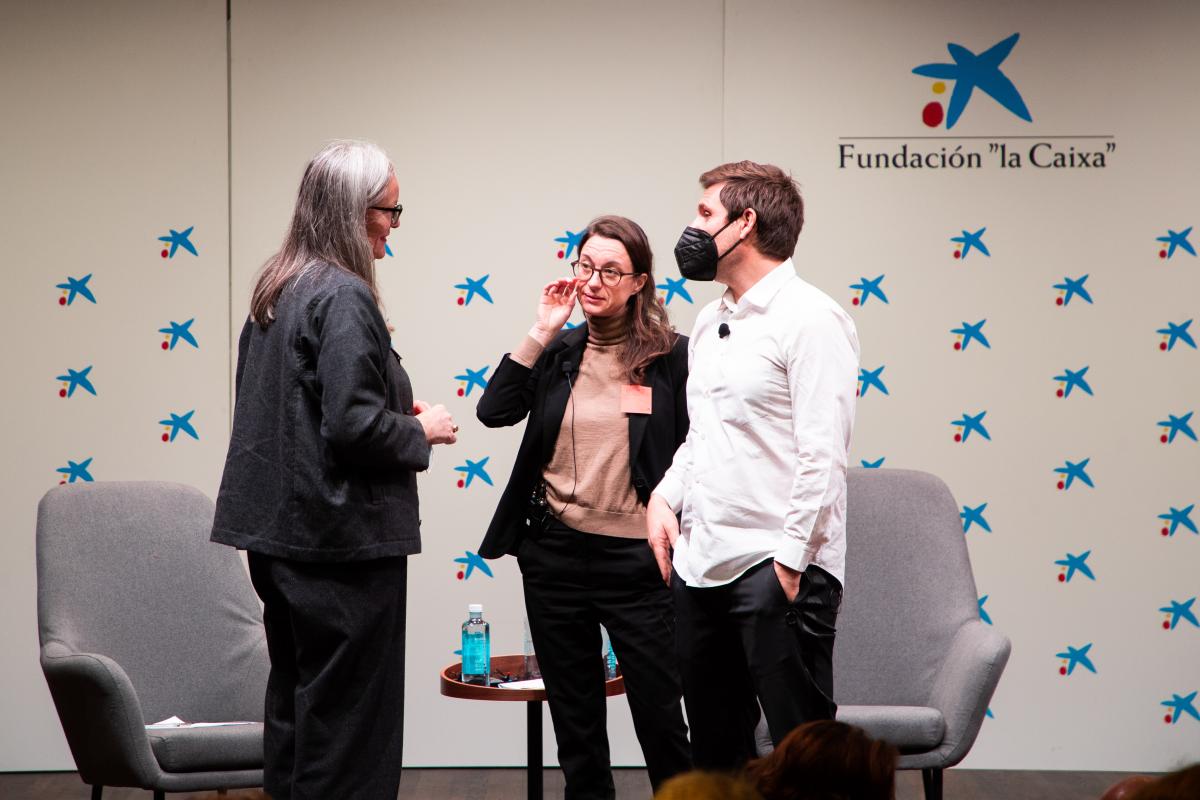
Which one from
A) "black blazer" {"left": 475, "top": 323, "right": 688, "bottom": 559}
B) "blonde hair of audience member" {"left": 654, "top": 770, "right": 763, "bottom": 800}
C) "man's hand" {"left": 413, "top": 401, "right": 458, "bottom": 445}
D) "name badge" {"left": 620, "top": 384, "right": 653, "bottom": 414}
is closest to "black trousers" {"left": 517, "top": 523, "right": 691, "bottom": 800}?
"black blazer" {"left": 475, "top": 323, "right": 688, "bottom": 559}

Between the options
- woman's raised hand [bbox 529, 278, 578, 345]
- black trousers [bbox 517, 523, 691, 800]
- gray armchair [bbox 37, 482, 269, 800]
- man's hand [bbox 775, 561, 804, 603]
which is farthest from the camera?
woman's raised hand [bbox 529, 278, 578, 345]

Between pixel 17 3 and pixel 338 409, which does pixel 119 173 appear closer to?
pixel 17 3

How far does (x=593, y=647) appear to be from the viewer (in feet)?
10.3

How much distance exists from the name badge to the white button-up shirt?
0.59 metres

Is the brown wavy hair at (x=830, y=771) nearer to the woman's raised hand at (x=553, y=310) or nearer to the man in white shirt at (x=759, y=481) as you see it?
the man in white shirt at (x=759, y=481)

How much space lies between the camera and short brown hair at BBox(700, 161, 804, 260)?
2.55 m

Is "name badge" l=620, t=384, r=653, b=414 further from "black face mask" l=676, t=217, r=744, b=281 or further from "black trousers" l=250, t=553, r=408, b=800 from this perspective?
"black trousers" l=250, t=553, r=408, b=800

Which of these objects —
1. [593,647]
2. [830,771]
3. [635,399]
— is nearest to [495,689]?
[593,647]

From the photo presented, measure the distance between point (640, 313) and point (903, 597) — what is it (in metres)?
1.27

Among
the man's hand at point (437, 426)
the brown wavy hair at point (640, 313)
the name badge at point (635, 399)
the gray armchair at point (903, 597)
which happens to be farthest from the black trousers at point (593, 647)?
the gray armchair at point (903, 597)

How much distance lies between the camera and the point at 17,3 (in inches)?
172

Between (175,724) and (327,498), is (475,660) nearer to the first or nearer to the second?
(175,724)

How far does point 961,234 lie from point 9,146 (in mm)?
3384

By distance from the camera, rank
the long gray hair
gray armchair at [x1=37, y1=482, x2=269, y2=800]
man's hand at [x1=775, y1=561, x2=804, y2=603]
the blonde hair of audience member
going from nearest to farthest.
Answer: the blonde hair of audience member → man's hand at [x1=775, y1=561, x2=804, y2=603] → the long gray hair → gray armchair at [x1=37, y1=482, x2=269, y2=800]
